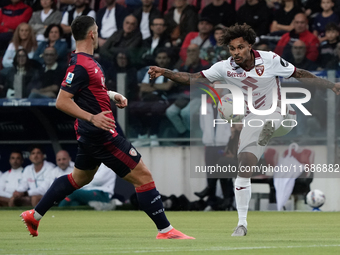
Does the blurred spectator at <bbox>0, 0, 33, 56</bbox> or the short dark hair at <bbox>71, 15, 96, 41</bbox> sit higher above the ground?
the blurred spectator at <bbox>0, 0, 33, 56</bbox>

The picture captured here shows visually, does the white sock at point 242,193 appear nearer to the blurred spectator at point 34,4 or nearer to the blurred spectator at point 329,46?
the blurred spectator at point 329,46

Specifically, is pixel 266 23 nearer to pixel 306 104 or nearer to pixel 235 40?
pixel 306 104

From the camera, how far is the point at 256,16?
13953mm

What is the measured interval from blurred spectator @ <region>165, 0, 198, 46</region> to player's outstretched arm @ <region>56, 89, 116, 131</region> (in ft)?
26.6

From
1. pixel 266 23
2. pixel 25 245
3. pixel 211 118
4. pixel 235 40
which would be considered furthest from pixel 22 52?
pixel 25 245

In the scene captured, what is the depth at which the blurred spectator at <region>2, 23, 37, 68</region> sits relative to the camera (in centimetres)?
1366

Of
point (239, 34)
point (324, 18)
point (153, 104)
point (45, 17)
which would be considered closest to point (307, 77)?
point (239, 34)

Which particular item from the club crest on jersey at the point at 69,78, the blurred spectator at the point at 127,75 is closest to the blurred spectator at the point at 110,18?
the blurred spectator at the point at 127,75

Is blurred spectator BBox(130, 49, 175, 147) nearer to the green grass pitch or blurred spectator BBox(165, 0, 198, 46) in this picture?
blurred spectator BBox(165, 0, 198, 46)

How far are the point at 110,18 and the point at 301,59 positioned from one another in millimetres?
4757

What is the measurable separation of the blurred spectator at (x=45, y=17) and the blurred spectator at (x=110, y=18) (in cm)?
109

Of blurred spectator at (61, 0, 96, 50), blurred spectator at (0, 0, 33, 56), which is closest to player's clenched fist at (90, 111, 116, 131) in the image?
blurred spectator at (61, 0, 96, 50)

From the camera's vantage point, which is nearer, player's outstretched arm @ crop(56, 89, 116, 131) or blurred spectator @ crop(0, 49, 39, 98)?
player's outstretched arm @ crop(56, 89, 116, 131)

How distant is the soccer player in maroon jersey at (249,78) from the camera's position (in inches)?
275
